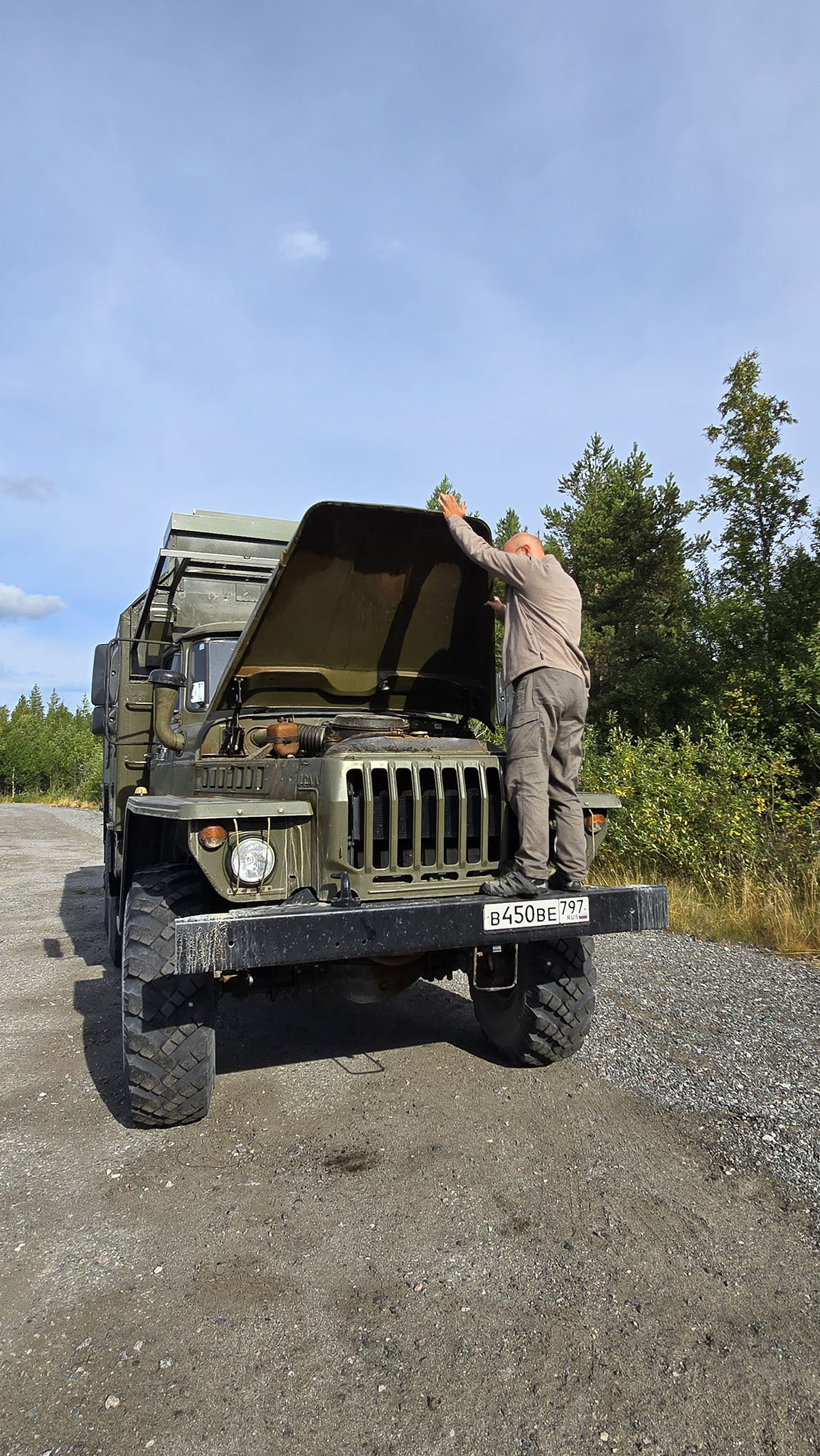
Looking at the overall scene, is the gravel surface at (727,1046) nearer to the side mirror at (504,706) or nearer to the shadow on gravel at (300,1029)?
the shadow on gravel at (300,1029)

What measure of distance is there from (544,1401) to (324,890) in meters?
1.74

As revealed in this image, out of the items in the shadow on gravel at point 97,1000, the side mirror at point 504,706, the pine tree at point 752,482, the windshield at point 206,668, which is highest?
the pine tree at point 752,482

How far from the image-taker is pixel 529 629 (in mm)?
3725

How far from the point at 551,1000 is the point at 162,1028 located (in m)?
1.76

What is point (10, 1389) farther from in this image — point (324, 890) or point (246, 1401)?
Result: point (324, 890)

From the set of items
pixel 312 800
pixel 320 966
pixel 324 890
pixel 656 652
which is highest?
pixel 656 652

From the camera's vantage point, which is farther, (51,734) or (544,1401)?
(51,734)

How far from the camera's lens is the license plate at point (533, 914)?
3301mm

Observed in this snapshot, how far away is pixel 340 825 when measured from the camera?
328 cm

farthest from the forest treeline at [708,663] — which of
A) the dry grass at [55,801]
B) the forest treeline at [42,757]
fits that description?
the forest treeline at [42,757]

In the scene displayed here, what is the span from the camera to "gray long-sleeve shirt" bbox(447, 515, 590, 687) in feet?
12.1

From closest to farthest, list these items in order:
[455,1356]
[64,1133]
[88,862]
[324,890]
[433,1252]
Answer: [455,1356] < [433,1252] < [324,890] < [64,1133] < [88,862]

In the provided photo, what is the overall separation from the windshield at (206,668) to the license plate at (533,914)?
7.57 feet

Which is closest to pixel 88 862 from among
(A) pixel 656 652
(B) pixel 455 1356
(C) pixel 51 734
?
(B) pixel 455 1356
